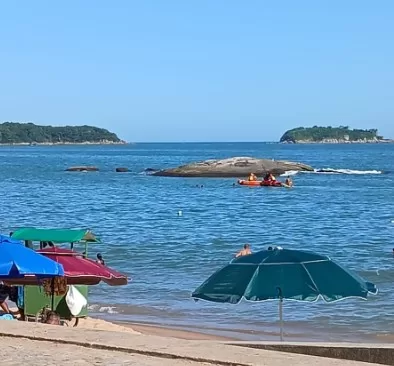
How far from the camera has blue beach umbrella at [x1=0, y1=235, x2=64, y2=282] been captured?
38.2 ft

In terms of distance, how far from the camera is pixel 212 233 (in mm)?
34281

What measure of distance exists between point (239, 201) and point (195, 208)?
20.8 ft

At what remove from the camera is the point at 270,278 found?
1013 centimetres

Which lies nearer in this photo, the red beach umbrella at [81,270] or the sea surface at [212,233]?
the red beach umbrella at [81,270]

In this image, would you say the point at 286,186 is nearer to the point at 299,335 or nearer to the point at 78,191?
the point at 78,191

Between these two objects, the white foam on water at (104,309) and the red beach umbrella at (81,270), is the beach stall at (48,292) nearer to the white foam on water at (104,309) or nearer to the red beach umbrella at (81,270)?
the red beach umbrella at (81,270)

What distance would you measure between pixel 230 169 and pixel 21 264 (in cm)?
7316

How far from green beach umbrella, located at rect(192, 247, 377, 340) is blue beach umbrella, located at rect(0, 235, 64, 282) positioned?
2.52 meters

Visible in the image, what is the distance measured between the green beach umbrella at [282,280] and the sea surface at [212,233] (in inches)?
213

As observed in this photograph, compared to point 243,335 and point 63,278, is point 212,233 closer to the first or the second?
point 243,335

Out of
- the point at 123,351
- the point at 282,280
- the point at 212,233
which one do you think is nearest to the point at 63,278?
the point at 282,280

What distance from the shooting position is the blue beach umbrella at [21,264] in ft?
38.2

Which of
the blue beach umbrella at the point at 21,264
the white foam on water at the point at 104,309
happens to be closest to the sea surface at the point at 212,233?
the white foam on water at the point at 104,309

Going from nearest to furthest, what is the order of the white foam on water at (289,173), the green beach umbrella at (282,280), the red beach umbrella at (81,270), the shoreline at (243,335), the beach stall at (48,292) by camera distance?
the green beach umbrella at (282,280)
the red beach umbrella at (81,270)
the beach stall at (48,292)
the shoreline at (243,335)
the white foam on water at (289,173)
